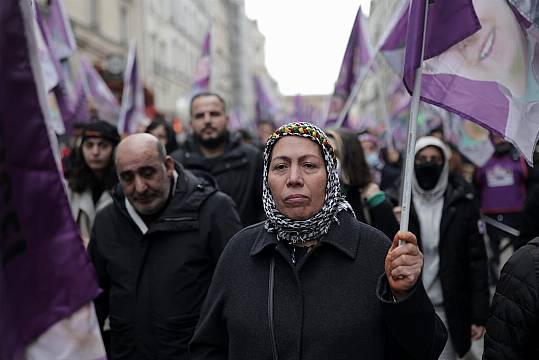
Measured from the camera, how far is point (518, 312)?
2.23 metres

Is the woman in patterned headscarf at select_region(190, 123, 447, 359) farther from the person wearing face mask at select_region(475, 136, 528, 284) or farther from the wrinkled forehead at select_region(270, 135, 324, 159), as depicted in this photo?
the person wearing face mask at select_region(475, 136, 528, 284)

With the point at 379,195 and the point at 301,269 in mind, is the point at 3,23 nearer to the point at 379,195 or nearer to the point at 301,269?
the point at 301,269

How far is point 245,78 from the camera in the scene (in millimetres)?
76688

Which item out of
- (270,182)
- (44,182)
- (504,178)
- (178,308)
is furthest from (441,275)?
(504,178)

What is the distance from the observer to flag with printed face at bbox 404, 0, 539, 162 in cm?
267

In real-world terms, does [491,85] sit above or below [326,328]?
above

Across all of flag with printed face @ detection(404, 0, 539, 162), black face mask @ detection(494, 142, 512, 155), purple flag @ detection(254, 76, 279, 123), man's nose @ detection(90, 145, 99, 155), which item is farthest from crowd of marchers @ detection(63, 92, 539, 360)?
purple flag @ detection(254, 76, 279, 123)

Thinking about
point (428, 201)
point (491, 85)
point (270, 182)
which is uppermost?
point (491, 85)

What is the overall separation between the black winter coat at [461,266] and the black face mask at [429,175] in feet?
0.45

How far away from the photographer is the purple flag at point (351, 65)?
727cm

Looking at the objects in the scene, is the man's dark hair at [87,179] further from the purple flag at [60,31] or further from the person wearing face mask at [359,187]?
the purple flag at [60,31]

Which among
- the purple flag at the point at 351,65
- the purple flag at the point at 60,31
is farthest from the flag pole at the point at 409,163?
the purple flag at the point at 60,31

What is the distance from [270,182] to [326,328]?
0.59m

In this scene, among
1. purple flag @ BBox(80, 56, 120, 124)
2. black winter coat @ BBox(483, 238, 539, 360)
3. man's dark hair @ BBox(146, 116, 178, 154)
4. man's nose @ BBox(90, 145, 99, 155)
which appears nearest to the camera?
black winter coat @ BBox(483, 238, 539, 360)
